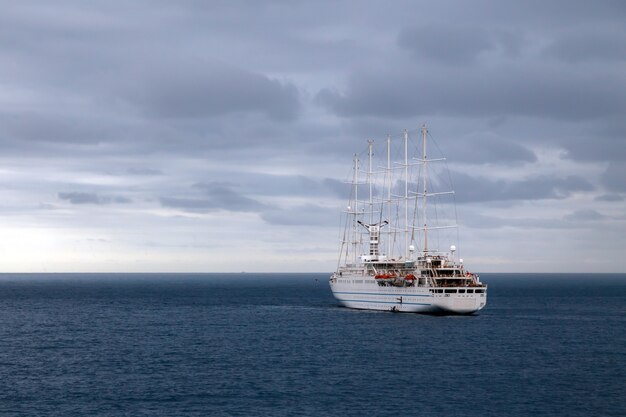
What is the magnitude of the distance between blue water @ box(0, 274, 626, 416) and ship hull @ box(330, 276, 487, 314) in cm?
312

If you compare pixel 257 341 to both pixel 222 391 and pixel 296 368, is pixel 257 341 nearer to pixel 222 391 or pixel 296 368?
pixel 296 368

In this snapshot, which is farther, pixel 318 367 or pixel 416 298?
pixel 416 298

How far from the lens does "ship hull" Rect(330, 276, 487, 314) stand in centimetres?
14475

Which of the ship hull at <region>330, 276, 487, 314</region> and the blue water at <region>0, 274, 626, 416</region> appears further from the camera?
the ship hull at <region>330, 276, 487, 314</region>

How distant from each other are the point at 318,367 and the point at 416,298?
61.1 m

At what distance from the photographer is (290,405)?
70500 millimetres

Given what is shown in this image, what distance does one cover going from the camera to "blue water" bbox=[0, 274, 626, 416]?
70688 millimetres

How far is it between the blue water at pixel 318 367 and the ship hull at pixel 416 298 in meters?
3.12

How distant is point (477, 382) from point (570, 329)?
203 feet

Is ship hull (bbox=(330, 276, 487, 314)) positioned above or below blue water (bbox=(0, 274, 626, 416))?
above

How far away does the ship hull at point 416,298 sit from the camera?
5699 inches

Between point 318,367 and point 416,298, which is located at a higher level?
point 416,298

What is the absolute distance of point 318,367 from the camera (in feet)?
299

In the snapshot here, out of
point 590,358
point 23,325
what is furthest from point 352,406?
point 23,325
